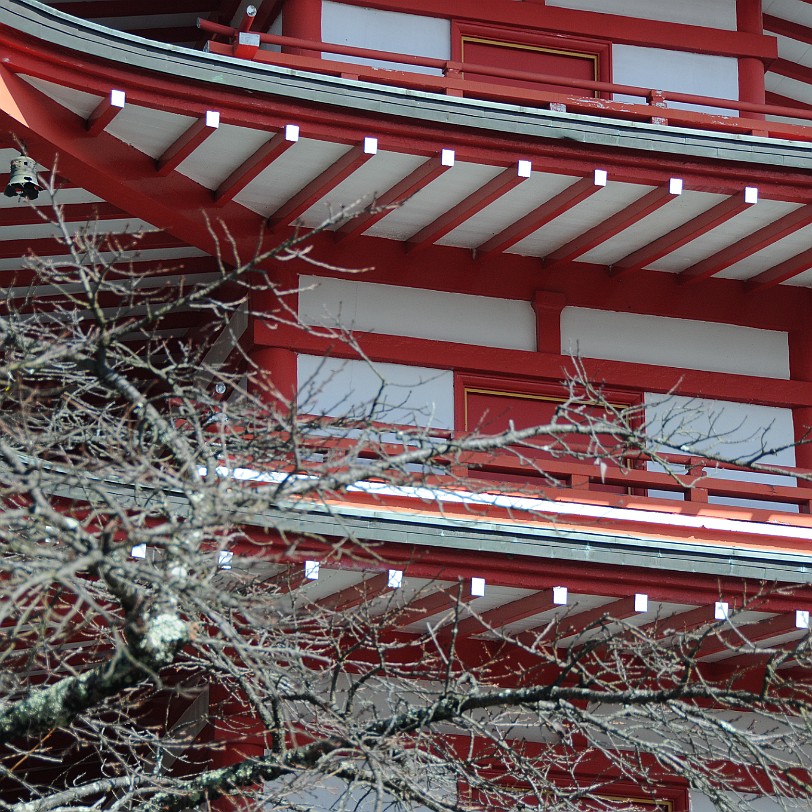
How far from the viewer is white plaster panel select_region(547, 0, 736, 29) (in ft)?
39.3

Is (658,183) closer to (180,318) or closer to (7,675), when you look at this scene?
(180,318)

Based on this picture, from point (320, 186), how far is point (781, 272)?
12.5 ft

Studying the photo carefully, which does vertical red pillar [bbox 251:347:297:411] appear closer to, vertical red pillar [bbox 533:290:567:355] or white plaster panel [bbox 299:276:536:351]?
white plaster panel [bbox 299:276:536:351]

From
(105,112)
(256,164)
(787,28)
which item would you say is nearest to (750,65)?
(787,28)

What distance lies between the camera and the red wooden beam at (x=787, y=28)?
13.1m

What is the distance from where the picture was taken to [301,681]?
268 inches

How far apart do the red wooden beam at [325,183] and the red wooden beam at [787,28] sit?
501 cm

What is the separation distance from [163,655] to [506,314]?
20.3 feet

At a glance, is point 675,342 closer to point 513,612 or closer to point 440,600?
point 513,612

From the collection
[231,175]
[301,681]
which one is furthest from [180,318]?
[301,681]

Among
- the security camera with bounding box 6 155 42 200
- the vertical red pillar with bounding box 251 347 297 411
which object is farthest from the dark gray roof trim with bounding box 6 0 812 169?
the vertical red pillar with bounding box 251 347 297 411

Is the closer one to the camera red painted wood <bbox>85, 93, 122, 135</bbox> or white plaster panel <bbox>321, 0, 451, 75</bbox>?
red painted wood <bbox>85, 93, 122, 135</bbox>

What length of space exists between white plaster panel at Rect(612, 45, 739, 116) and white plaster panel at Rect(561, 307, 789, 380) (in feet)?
5.88

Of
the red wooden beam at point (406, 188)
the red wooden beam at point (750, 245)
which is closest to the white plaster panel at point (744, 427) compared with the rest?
the red wooden beam at point (750, 245)
